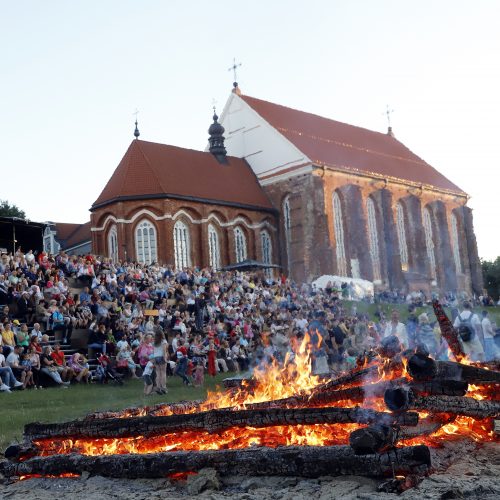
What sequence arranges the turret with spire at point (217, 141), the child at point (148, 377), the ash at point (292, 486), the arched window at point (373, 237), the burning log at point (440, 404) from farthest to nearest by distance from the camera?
the arched window at point (373, 237) → the turret with spire at point (217, 141) → the child at point (148, 377) → the burning log at point (440, 404) → the ash at point (292, 486)

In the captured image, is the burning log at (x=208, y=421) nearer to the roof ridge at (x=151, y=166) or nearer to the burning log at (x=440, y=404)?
the burning log at (x=440, y=404)

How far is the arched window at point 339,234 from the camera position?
45.9 meters

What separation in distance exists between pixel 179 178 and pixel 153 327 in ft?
77.5

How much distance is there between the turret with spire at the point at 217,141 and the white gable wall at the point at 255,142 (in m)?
1.68

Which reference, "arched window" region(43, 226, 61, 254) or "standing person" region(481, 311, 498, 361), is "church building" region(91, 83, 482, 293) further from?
"standing person" region(481, 311, 498, 361)

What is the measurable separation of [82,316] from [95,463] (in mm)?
13770

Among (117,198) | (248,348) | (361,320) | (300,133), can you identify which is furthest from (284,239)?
(248,348)

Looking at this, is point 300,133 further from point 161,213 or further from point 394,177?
point 161,213

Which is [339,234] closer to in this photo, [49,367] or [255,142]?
[255,142]

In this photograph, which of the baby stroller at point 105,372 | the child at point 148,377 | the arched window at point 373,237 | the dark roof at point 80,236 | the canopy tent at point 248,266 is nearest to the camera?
the child at point 148,377

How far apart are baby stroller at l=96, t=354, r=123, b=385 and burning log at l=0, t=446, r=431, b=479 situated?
432 inches

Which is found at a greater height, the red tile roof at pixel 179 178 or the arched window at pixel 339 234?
the red tile roof at pixel 179 178

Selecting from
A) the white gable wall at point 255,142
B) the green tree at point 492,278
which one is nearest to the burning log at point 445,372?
the white gable wall at point 255,142

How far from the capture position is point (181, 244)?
40906 mm
